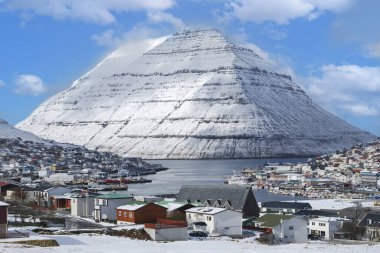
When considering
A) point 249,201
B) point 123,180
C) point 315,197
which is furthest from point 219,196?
point 123,180

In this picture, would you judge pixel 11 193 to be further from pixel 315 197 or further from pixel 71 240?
pixel 315 197

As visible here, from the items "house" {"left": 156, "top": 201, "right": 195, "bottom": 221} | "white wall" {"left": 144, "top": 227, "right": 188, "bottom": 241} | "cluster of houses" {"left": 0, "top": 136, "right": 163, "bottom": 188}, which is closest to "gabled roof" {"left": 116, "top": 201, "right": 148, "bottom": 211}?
"house" {"left": 156, "top": 201, "right": 195, "bottom": 221}

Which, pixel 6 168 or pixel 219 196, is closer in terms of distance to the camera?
pixel 219 196

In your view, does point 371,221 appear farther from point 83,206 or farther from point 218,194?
point 83,206

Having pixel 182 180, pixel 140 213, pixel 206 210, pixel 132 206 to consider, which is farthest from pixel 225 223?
pixel 182 180

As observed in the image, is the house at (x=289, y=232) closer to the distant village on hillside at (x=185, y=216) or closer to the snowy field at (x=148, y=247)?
the distant village on hillside at (x=185, y=216)

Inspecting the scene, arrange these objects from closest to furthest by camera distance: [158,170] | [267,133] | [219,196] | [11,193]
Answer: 1. [219,196]
2. [11,193]
3. [158,170]
4. [267,133]
